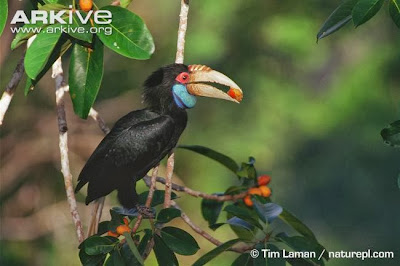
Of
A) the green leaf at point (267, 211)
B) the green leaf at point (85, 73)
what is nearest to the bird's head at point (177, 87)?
the green leaf at point (267, 211)

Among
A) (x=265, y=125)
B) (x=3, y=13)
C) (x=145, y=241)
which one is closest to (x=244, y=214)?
(x=145, y=241)

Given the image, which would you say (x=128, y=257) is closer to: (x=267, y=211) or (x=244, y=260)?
(x=244, y=260)

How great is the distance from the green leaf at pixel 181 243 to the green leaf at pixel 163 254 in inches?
0.5

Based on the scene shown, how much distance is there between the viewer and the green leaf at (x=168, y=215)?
2408 mm

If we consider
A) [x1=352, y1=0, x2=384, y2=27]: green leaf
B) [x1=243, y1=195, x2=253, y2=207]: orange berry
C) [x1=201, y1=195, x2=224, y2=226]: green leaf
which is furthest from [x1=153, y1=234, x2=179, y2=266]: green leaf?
[x1=352, y1=0, x2=384, y2=27]: green leaf

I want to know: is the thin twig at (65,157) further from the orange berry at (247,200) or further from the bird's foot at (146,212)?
the orange berry at (247,200)

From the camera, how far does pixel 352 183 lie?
20.3 ft

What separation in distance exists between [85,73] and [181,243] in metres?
0.58

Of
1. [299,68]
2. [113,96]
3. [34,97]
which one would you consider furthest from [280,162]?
[34,97]

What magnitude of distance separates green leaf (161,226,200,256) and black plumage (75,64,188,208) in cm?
40

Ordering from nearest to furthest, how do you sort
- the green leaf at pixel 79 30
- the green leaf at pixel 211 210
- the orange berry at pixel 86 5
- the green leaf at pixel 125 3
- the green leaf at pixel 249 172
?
the green leaf at pixel 79 30 < the orange berry at pixel 86 5 < the green leaf at pixel 125 3 < the green leaf at pixel 249 172 < the green leaf at pixel 211 210

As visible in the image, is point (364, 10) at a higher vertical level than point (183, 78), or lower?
higher

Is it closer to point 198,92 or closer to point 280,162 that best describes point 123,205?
point 198,92

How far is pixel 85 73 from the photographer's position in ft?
7.43
